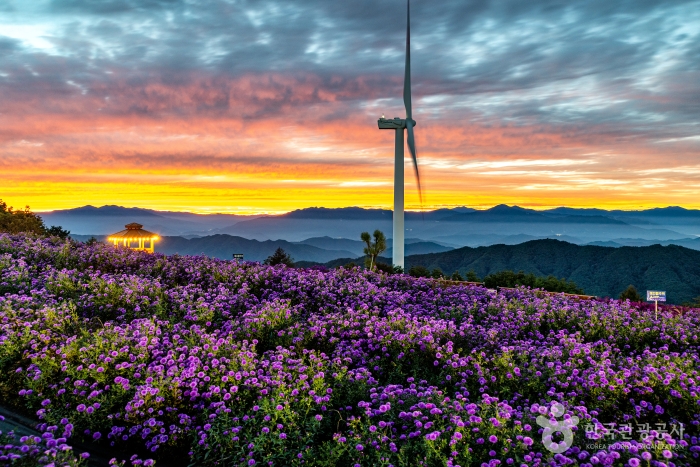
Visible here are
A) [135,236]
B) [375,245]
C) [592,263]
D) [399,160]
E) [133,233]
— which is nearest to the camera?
[399,160]

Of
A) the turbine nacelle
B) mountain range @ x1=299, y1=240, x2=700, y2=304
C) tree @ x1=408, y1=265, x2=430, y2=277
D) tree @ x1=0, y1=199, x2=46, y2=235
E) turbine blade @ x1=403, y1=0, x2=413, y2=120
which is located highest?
turbine blade @ x1=403, y1=0, x2=413, y2=120

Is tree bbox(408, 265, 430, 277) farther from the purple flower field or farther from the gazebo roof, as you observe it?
the gazebo roof

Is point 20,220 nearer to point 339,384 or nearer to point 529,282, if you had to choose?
point 529,282

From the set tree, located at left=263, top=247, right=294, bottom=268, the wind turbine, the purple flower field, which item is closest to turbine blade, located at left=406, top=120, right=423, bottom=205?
the wind turbine

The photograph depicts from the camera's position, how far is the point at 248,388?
17.9 feet

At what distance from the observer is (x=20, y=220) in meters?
27.9

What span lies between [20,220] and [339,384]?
2907 centimetres

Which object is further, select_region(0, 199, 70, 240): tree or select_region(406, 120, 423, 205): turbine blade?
select_region(0, 199, 70, 240): tree

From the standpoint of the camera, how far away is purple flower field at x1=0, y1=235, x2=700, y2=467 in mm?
4457

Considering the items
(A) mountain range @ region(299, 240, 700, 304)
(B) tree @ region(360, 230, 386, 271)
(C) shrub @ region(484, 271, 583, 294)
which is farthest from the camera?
(A) mountain range @ region(299, 240, 700, 304)
